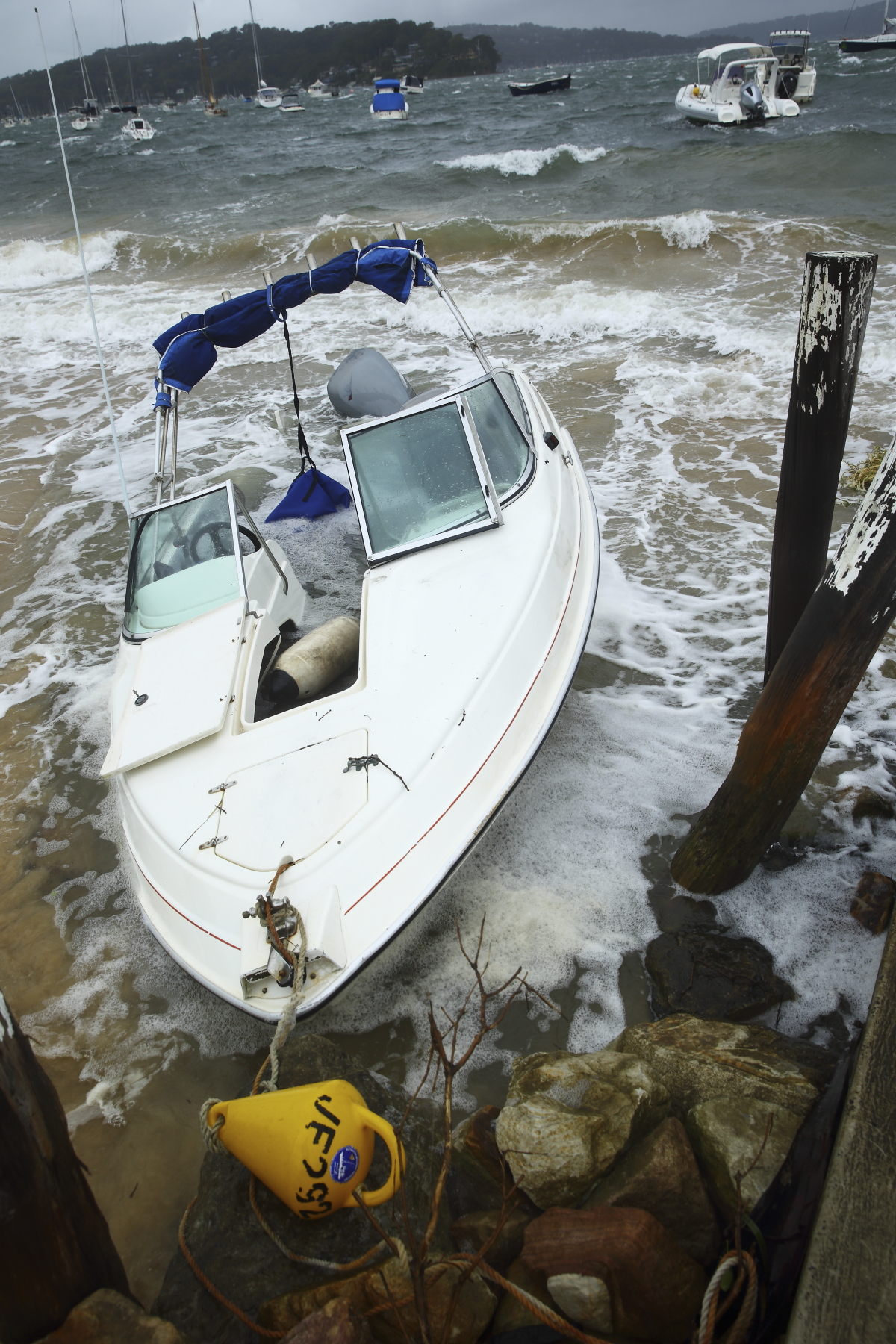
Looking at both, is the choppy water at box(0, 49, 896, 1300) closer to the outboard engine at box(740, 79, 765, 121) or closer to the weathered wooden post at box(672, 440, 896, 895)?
the weathered wooden post at box(672, 440, 896, 895)

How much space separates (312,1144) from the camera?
209 centimetres

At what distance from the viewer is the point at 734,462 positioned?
7484 millimetres

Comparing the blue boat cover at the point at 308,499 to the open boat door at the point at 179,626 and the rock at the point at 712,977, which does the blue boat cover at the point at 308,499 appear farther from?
the rock at the point at 712,977

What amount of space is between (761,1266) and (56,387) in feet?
43.7

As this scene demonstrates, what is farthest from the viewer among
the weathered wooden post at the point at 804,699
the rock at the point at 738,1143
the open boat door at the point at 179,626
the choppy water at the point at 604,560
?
the open boat door at the point at 179,626

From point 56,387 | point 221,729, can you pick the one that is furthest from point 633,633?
point 56,387

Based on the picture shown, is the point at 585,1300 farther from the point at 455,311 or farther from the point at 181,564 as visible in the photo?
the point at 455,311

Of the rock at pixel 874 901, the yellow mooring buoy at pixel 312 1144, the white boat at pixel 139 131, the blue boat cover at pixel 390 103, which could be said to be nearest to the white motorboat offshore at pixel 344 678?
the yellow mooring buoy at pixel 312 1144

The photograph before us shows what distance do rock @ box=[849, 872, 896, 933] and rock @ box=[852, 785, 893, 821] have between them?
41cm

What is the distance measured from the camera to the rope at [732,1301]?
172 cm

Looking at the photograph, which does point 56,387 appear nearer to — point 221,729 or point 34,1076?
point 221,729

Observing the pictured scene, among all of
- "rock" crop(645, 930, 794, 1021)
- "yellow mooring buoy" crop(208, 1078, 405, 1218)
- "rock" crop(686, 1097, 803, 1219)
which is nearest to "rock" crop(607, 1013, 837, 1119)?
"rock" crop(686, 1097, 803, 1219)

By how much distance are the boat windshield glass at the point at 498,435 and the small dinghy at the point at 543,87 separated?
191ft

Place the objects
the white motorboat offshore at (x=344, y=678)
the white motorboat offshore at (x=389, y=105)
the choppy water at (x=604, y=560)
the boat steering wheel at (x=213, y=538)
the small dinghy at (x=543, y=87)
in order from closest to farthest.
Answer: the white motorboat offshore at (x=344, y=678) → the choppy water at (x=604, y=560) → the boat steering wheel at (x=213, y=538) → the white motorboat offshore at (x=389, y=105) → the small dinghy at (x=543, y=87)
